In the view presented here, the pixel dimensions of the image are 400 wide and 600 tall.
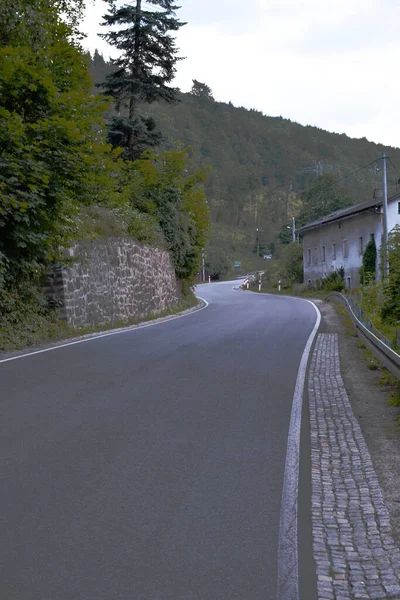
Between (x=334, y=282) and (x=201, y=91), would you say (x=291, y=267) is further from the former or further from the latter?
(x=201, y=91)

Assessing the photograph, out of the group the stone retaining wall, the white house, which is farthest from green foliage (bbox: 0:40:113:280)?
the white house

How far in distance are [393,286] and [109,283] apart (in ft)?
37.9

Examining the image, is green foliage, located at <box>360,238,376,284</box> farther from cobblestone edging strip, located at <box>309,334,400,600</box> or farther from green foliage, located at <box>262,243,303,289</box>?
cobblestone edging strip, located at <box>309,334,400,600</box>

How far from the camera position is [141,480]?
5.45 meters

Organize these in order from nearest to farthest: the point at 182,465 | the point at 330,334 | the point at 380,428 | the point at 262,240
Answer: the point at 182,465, the point at 380,428, the point at 330,334, the point at 262,240

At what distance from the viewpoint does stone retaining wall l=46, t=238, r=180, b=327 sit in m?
18.5

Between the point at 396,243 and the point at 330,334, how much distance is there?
5503mm

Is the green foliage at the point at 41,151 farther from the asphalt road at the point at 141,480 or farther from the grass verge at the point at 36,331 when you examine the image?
the asphalt road at the point at 141,480

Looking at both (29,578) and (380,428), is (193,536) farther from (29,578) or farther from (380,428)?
(380,428)

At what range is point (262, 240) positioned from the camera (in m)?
142

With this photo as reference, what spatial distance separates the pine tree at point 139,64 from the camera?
3516 cm

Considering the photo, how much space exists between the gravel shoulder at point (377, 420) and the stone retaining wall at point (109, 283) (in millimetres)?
7880

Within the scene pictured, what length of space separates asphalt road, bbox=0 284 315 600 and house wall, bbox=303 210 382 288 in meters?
39.7

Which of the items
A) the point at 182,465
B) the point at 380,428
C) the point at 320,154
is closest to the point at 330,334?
the point at 380,428
